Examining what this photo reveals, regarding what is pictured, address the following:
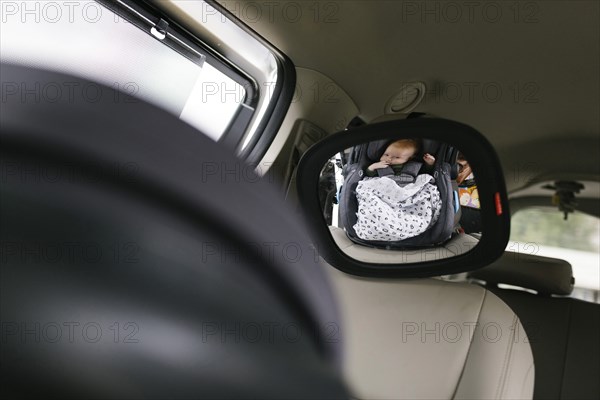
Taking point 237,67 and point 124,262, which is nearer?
point 124,262

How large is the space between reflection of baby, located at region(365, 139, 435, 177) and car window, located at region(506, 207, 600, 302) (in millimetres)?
185

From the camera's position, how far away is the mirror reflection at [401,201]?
85 centimetres

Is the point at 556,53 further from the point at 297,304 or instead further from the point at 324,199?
the point at 297,304

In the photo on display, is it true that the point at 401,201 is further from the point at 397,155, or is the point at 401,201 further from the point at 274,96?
the point at 274,96

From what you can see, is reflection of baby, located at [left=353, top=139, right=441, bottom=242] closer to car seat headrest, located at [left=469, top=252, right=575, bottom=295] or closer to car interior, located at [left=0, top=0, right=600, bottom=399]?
car interior, located at [left=0, top=0, right=600, bottom=399]

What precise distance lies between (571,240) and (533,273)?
78 mm

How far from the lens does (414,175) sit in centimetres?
87

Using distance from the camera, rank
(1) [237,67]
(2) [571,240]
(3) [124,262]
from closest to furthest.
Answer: (3) [124,262]
(2) [571,240]
(1) [237,67]

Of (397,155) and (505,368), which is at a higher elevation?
(397,155)

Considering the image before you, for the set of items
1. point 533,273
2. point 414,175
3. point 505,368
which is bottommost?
point 505,368

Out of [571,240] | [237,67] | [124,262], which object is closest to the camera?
[124,262]

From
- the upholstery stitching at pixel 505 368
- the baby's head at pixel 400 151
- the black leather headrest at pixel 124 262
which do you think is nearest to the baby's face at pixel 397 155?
the baby's head at pixel 400 151

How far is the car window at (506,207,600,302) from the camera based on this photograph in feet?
2.58

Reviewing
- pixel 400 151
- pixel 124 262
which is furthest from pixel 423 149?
pixel 124 262
